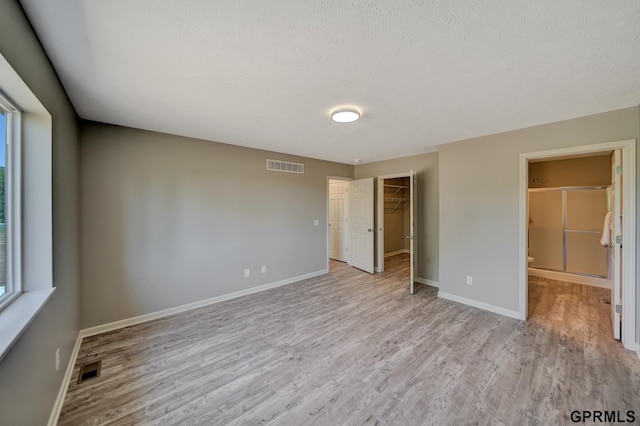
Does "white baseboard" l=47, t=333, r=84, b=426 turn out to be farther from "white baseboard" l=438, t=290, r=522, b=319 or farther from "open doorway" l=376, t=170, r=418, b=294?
"open doorway" l=376, t=170, r=418, b=294

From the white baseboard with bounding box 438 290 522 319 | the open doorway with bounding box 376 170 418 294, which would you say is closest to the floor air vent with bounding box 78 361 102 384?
the white baseboard with bounding box 438 290 522 319

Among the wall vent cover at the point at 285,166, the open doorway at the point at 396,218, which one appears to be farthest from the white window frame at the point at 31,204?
the open doorway at the point at 396,218

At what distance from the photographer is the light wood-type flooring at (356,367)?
1736 millimetres

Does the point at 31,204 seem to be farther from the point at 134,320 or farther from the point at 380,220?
the point at 380,220

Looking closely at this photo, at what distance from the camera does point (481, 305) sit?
3.44 metres

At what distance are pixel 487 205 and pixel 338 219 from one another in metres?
3.59

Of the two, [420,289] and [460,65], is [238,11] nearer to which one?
[460,65]

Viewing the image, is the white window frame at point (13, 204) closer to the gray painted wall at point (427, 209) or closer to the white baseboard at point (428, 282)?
the gray painted wall at point (427, 209)

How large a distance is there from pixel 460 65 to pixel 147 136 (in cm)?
352

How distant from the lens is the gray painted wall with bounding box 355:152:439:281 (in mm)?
4422

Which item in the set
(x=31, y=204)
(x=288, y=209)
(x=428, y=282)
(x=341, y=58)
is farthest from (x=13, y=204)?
(x=428, y=282)

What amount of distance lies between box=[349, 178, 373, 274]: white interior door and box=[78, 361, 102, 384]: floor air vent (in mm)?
4349

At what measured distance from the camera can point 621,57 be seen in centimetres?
160

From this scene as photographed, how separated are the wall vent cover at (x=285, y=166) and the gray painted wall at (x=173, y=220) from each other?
0.32ft
